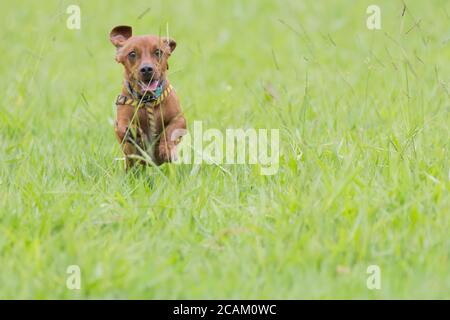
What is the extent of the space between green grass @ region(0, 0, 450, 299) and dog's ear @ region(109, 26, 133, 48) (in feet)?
1.18

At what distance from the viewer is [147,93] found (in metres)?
4.87

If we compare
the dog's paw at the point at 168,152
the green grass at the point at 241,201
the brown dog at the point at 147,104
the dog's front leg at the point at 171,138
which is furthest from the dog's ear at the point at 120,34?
the dog's paw at the point at 168,152

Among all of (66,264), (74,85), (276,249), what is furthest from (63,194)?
(74,85)

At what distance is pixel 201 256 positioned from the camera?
4.02 meters

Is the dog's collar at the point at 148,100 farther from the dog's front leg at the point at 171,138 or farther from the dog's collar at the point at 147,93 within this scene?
the dog's front leg at the point at 171,138

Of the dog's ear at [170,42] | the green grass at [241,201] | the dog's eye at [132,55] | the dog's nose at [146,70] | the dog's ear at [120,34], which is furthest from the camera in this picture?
the dog's ear at [120,34]

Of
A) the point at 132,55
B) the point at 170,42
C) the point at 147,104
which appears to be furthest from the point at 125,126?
the point at 170,42

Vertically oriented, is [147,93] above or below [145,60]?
below

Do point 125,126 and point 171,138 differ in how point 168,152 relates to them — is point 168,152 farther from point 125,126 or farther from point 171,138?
point 125,126

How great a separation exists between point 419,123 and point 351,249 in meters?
1.65

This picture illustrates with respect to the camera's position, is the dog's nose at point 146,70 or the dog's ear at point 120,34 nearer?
the dog's nose at point 146,70

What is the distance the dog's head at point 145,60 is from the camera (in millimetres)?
4742

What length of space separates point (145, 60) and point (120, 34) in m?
0.47

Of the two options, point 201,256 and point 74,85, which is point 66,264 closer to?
point 201,256
